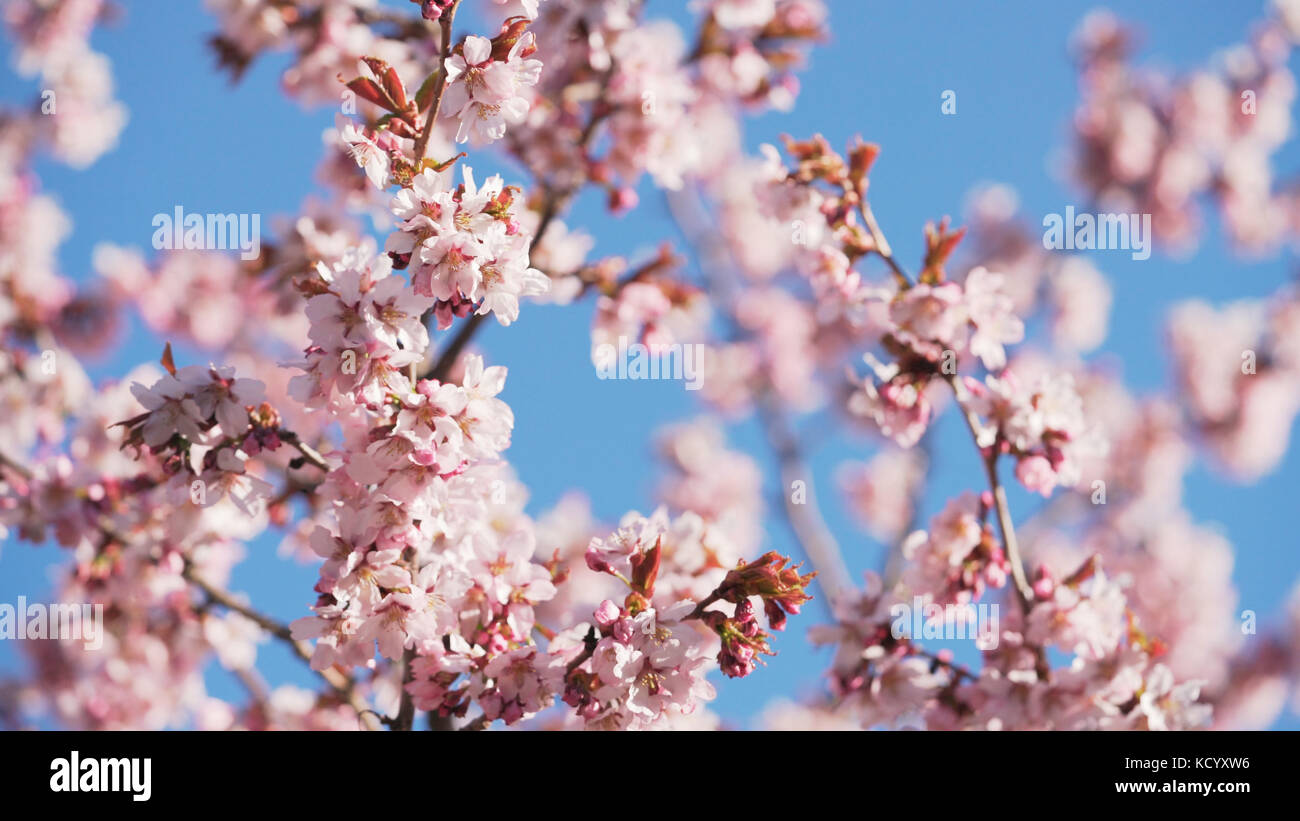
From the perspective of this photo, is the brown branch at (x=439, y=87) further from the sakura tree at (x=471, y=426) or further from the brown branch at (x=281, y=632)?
the brown branch at (x=281, y=632)

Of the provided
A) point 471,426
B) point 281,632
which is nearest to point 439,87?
point 471,426

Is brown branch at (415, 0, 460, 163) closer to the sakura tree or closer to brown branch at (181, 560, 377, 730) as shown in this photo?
the sakura tree

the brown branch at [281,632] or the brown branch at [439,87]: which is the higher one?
the brown branch at [439,87]

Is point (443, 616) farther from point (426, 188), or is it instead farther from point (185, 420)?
point (426, 188)

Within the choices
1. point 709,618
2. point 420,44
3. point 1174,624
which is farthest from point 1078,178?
point 709,618

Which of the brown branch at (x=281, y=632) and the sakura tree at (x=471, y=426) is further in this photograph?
the brown branch at (x=281, y=632)

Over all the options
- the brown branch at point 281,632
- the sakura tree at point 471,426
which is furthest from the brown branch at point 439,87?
the brown branch at point 281,632

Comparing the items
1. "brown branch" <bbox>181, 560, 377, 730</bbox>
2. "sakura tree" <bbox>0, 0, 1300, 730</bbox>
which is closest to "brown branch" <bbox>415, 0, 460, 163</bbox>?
"sakura tree" <bbox>0, 0, 1300, 730</bbox>

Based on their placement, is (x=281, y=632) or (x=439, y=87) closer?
(x=439, y=87)

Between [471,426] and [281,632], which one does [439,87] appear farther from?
[281,632]

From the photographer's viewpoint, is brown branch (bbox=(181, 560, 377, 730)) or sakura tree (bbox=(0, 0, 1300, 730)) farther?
brown branch (bbox=(181, 560, 377, 730))

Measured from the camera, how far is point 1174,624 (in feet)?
27.4

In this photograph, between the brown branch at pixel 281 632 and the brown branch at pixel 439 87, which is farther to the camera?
the brown branch at pixel 281 632

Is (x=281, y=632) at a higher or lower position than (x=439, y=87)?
lower
